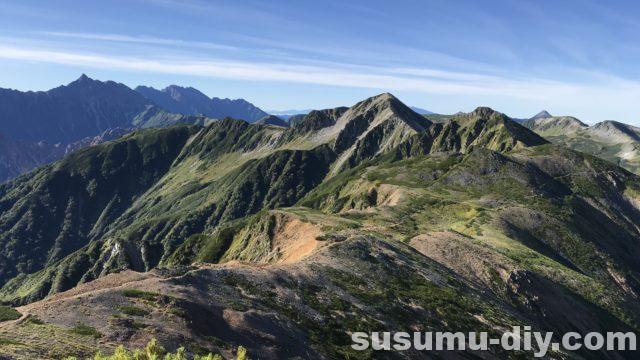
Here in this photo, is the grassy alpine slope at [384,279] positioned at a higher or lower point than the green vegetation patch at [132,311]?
lower

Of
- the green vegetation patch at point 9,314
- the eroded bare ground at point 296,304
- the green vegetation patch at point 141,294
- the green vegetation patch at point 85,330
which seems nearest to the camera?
the green vegetation patch at point 85,330

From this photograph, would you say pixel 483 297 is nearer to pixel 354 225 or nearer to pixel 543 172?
pixel 354 225

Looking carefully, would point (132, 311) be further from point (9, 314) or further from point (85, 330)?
point (9, 314)

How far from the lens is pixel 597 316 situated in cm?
8075

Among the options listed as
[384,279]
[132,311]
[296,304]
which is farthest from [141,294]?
[384,279]

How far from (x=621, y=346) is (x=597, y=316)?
5718 millimetres

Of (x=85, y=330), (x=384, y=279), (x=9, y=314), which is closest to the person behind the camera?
(x=85, y=330)

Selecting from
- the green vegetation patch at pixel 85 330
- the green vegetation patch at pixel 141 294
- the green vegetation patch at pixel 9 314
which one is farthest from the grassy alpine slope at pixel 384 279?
the green vegetation patch at pixel 9 314

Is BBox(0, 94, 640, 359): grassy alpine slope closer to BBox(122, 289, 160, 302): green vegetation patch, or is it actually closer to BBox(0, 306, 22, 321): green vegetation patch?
BBox(122, 289, 160, 302): green vegetation patch

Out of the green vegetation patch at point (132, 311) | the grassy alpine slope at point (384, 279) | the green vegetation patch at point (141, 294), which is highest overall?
the green vegetation patch at point (141, 294)

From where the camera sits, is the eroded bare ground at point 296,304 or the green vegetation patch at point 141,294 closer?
the eroded bare ground at point 296,304

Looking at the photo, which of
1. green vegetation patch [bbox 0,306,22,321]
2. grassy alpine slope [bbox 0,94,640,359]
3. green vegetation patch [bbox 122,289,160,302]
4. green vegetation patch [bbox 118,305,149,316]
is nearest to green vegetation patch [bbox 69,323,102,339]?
grassy alpine slope [bbox 0,94,640,359]

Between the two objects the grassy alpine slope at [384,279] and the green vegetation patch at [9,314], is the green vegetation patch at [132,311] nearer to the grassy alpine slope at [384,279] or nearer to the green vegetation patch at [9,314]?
the grassy alpine slope at [384,279]

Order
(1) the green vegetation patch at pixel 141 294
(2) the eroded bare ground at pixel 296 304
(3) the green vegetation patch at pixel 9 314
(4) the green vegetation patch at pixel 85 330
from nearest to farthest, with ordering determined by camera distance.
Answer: (4) the green vegetation patch at pixel 85 330 → (3) the green vegetation patch at pixel 9 314 → (2) the eroded bare ground at pixel 296 304 → (1) the green vegetation patch at pixel 141 294
